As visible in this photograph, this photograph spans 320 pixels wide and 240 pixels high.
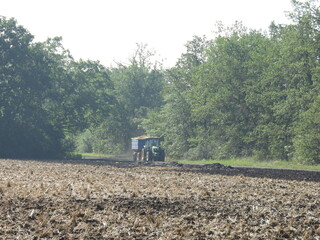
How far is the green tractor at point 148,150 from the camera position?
190 ft

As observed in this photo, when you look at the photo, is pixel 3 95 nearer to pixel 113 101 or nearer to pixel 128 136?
pixel 113 101

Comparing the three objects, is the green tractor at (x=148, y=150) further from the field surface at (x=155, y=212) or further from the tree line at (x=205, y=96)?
the field surface at (x=155, y=212)

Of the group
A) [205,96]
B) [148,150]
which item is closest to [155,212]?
[148,150]

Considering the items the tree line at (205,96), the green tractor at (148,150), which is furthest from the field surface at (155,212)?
the green tractor at (148,150)

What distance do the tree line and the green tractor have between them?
15.9 feet

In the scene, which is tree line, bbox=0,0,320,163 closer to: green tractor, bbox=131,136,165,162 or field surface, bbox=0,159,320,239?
green tractor, bbox=131,136,165,162

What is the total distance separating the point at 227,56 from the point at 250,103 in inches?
251

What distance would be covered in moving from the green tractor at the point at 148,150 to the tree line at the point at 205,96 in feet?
15.9

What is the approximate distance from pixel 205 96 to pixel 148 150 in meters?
9.53

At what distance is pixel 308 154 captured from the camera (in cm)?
4534

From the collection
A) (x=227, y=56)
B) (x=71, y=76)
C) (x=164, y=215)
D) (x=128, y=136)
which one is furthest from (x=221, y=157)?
(x=164, y=215)

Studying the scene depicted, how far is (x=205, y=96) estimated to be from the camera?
209 feet

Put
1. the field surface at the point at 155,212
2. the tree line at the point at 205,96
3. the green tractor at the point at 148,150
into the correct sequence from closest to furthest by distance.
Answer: the field surface at the point at 155,212, the tree line at the point at 205,96, the green tractor at the point at 148,150

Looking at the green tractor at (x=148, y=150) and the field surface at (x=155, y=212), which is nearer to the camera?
the field surface at (x=155, y=212)
